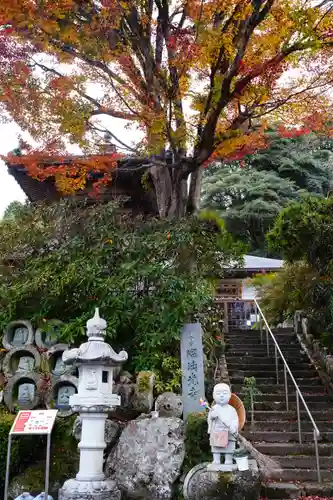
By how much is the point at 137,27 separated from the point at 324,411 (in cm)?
801

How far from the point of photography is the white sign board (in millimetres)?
5781

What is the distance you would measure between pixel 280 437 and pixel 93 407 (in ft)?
12.1

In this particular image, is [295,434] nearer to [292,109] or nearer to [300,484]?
[300,484]

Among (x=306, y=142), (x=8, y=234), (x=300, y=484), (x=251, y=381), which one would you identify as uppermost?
(x=306, y=142)

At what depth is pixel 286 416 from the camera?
8.64m

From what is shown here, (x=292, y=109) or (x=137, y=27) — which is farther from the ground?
(x=137, y=27)

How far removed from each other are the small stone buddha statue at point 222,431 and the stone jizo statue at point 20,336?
154 inches

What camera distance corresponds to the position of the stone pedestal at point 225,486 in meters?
5.41

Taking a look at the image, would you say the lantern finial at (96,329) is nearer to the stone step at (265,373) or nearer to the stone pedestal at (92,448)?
the stone pedestal at (92,448)

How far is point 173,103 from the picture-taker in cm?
890

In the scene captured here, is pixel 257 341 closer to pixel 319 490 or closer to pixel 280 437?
pixel 280 437

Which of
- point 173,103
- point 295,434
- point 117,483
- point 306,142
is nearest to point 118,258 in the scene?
point 173,103

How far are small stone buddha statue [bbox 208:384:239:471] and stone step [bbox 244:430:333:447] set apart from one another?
2.45 meters

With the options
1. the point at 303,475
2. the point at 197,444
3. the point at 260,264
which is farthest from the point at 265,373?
the point at 260,264
